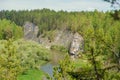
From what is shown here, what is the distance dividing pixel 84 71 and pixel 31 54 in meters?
80.2

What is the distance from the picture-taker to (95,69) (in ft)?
50.5

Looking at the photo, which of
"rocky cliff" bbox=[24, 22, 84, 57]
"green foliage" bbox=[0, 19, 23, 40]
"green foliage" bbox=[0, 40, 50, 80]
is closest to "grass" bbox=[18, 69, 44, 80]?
"green foliage" bbox=[0, 40, 50, 80]

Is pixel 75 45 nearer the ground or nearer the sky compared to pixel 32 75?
nearer the ground

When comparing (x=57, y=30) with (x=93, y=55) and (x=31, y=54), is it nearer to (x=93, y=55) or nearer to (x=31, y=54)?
(x=31, y=54)

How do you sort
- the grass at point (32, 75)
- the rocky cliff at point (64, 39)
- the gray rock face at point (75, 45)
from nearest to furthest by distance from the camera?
the grass at point (32, 75) < the gray rock face at point (75, 45) < the rocky cliff at point (64, 39)

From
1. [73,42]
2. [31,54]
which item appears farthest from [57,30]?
[31,54]

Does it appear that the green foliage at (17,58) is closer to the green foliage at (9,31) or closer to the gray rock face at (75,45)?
the gray rock face at (75,45)

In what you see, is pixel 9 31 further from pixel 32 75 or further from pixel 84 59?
pixel 84 59

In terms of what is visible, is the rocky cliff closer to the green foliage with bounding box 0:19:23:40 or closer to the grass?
the green foliage with bounding box 0:19:23:40

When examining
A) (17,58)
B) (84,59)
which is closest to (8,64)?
(84,59)

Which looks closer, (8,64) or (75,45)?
(8,64)

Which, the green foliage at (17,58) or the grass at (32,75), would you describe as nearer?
the green foliage at (17,58)

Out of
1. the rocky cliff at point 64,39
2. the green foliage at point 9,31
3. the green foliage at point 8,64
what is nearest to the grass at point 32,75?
the green foliage at point 8,64

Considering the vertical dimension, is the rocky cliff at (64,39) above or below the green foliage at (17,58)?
below
